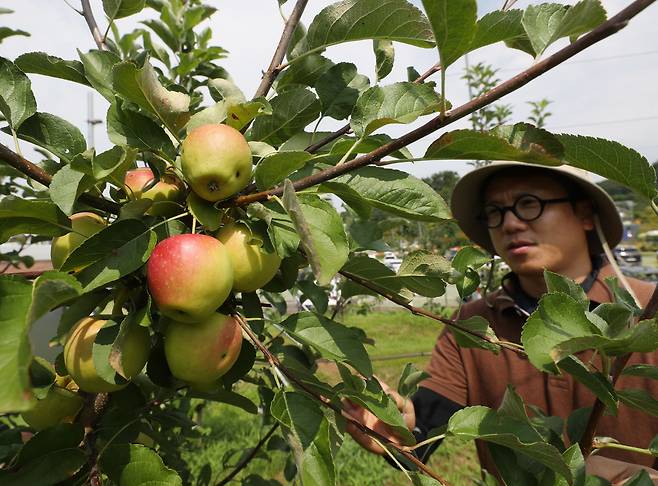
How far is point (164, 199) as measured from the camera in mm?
785

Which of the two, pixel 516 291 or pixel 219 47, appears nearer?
pixel 219 47

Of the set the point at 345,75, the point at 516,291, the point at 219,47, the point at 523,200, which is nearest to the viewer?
the point at 345,75

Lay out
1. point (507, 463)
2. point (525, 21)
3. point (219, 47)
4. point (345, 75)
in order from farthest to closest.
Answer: point (219, 47) < point (345, 75) < point (507, 463) < point (525, 21)

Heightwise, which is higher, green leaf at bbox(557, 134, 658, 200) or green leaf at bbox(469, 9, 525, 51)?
green leaf at bbox(469, 9, 525, 51)

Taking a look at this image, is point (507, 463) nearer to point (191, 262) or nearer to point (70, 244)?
point (191, 262)

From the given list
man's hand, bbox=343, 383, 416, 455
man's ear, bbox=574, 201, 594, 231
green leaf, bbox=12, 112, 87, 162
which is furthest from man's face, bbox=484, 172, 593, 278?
green leaf, bbox=12, 112, 87, 162

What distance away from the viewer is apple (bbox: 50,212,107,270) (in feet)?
2.60

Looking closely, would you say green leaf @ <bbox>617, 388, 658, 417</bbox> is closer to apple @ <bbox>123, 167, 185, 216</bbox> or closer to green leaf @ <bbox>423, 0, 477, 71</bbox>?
green leaf @ <bbox>423, 0, 477, 71</bbox>

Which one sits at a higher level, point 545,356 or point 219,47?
point 219,47

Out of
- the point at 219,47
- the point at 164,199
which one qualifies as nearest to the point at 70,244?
the point at 164,199

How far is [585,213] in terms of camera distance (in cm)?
172

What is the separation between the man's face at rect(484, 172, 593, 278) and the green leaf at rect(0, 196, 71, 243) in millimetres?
1376

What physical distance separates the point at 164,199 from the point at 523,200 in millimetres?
1271

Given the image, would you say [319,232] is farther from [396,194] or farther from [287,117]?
[287,117]
